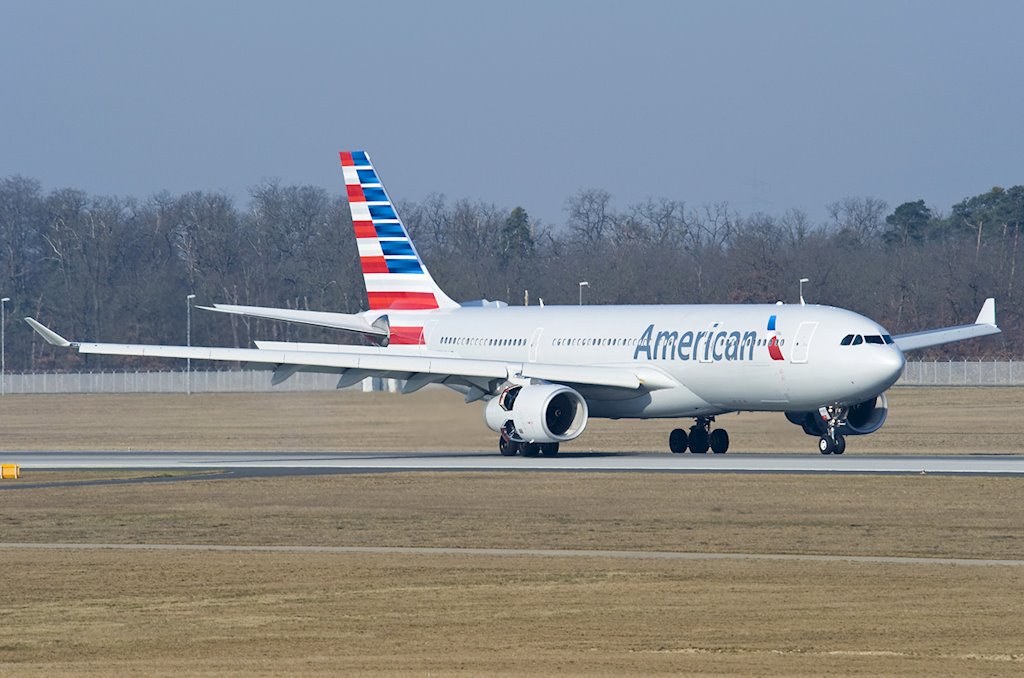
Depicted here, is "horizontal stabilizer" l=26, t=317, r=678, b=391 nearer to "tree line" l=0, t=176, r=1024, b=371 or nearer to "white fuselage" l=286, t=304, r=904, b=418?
"white fuselage" l=286, t=304, r=904, b=418

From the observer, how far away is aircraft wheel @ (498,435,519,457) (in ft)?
138

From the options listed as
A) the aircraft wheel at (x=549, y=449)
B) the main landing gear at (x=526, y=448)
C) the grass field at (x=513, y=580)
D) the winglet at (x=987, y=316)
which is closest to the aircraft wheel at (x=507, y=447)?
the main landing gear at (x=526, y=448)

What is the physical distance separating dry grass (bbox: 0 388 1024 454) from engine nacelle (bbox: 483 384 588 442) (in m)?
2.58

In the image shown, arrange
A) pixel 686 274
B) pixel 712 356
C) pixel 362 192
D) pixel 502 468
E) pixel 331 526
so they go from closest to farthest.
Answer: pixel 331 526
pixel 502 468
pixel 712 356
pixel 362 192
pixel 686 274

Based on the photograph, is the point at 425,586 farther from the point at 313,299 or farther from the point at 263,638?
the point at 313,299

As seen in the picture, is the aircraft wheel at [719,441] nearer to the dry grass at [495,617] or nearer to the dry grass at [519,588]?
the dry grass at [519,588]

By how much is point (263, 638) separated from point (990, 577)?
872 cm

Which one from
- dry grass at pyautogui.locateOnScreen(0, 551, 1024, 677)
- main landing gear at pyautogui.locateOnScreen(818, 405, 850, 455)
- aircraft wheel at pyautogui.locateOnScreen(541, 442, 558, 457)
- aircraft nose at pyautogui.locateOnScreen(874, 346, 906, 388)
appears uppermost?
aircraft nose at pyautogui.locateOnScreen(874, 346, 906, 388)

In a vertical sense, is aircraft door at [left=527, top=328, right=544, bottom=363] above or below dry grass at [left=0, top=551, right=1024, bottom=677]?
above

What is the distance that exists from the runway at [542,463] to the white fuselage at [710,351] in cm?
145

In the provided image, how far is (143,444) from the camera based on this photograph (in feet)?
180

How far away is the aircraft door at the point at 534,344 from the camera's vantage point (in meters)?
46.8

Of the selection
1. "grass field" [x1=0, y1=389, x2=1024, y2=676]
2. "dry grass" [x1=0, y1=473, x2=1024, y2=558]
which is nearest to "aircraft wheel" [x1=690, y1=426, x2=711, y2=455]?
"grass field" [x1=0, y1=389, x2=1024, y2=676]

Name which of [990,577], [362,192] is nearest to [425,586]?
[990,577]
